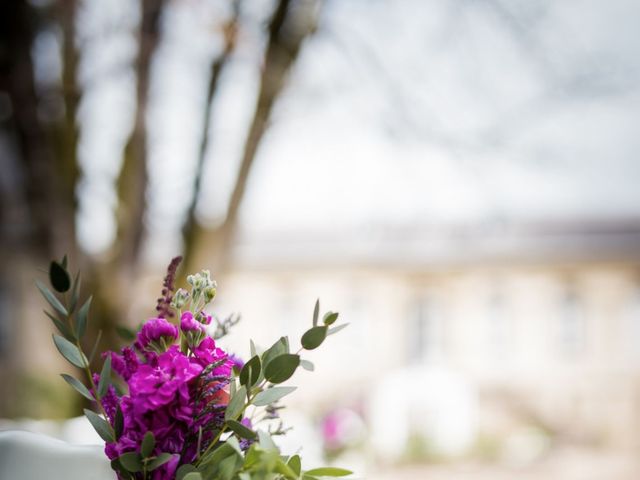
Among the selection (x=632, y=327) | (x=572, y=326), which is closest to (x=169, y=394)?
(x=572, y=326)

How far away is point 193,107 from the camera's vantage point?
3.75 meters

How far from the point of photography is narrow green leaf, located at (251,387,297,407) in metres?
0.84

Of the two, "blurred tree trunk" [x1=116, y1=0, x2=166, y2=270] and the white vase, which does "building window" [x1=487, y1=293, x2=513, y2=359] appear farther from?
the white vase

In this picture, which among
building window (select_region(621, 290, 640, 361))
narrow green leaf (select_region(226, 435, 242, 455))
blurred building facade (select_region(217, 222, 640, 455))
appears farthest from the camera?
building window (select_region(621, 290, 640, 361))

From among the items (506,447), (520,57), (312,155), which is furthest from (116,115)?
(506,447)

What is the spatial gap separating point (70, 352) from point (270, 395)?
0.25 meters

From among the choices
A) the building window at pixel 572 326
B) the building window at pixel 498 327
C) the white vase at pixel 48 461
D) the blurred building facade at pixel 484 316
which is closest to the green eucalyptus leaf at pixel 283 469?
the white vase at pixel 48 461

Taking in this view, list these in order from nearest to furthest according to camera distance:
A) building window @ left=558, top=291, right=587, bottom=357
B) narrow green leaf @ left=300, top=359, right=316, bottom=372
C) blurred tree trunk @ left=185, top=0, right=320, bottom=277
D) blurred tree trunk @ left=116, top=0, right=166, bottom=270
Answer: narrow green leaf @ left=300, top=359, right=316, bottom=372
blurred tree trunk @ left=185, top=0, right=320, bottom=277
blurred tree trunk @ left=116, top=0, right=166, bottom=270
building window @ left=558, top=291, right=587, bottom=357

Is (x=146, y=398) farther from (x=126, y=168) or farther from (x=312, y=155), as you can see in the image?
(x=312, y=155)

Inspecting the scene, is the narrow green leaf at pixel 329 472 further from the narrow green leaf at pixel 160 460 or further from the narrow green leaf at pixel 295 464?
the narrow green leaf at pixel 160 460

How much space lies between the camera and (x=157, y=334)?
83cm

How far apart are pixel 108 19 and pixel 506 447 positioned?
9.00 metres

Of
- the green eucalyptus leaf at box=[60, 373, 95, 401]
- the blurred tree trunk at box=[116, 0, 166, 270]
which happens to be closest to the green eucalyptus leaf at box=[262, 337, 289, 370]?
the green eucalyptus leaf at box=[60, 373, 95, 401]

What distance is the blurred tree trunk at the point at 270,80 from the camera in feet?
10.1
